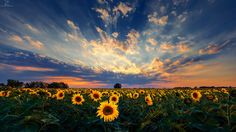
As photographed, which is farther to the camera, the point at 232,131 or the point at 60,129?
the point at 60,129

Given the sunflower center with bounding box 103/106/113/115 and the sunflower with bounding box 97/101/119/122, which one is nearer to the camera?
the sunflower with bounding box 97/101/119/122

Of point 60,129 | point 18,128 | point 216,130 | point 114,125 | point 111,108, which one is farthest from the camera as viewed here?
point 111,108

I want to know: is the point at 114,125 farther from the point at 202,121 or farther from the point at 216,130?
the point at 216,130

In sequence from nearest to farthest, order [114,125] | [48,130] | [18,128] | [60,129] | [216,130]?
[216,130] → [18,128] → [114,125] → [48,130] → [60,129]

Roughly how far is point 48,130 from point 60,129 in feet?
1.13

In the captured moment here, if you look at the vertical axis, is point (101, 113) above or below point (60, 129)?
above

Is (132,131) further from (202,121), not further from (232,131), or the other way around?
(232,131)

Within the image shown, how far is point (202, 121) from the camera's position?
3064 millimetres

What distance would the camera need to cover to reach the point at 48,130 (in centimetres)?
413

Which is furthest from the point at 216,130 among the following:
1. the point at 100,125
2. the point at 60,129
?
the point at 60,129

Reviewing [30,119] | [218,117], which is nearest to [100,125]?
[30,119]

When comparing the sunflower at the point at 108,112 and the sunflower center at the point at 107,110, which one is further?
the sunflower center at the point at 107,110

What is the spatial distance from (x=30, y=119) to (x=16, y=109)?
6.72 ft

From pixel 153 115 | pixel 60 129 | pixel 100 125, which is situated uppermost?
pixel 153 115
